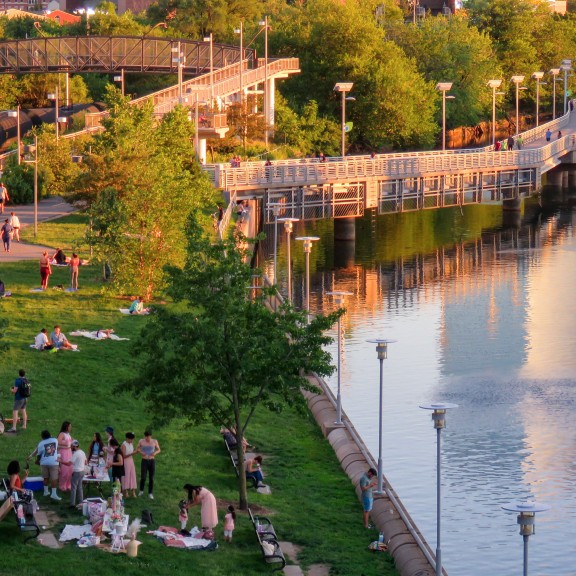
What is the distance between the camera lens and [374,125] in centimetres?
11419

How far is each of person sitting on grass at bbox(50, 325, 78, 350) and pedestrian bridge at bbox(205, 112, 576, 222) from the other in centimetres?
2863

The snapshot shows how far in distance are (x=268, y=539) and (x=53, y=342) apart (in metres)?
15.8

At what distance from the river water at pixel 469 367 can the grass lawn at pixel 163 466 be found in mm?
2449

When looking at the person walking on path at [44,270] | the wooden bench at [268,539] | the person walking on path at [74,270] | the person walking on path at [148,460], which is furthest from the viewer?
the person walking on path at [74,270]

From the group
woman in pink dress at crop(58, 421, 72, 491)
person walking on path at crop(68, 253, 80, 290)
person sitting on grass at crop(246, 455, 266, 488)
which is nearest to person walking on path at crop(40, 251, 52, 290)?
person walking on path at crop(68, 253, 80, 290)

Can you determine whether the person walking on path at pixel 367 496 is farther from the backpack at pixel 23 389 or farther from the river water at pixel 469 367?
the backpack at pixel 23 389

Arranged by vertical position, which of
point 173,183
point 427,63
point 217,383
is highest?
point 427,63

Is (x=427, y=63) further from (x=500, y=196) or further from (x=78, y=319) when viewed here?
(x=78, y=319)

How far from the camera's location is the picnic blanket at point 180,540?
28.6 meters

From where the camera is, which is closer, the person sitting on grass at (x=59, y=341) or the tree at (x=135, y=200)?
the person sitting on grass at (x=59, y=341)

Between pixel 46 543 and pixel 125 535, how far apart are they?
4.75 ft

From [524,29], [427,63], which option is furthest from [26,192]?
[524,29]

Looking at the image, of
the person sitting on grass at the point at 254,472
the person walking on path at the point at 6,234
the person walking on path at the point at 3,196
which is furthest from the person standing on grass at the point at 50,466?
the person walking on path at the point at 3,196

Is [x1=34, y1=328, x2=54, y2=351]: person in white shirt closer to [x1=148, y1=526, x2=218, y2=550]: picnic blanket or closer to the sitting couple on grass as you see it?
the sitting couple on grass
